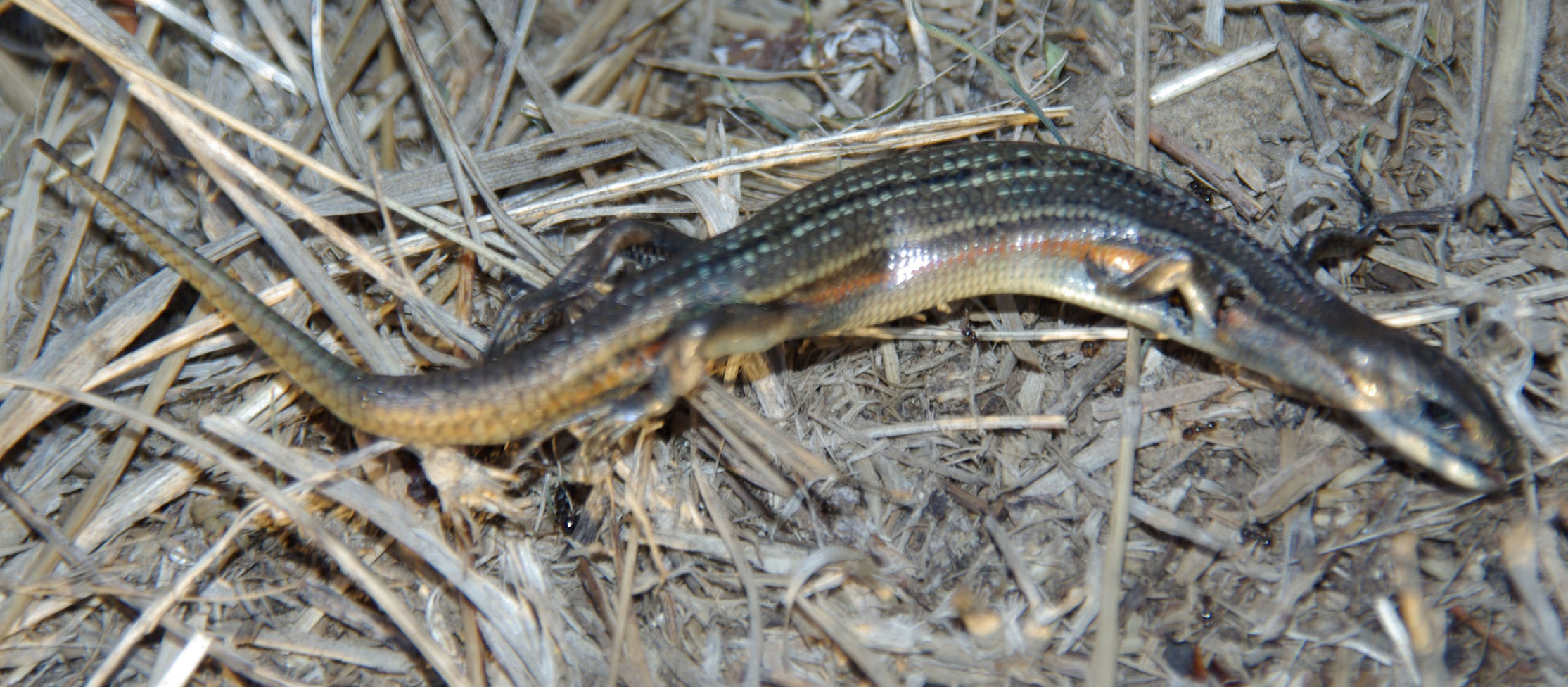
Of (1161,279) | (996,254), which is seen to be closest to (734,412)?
(996,254)

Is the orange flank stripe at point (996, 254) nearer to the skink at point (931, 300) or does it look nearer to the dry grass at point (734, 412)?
the skink at point (931, 300)

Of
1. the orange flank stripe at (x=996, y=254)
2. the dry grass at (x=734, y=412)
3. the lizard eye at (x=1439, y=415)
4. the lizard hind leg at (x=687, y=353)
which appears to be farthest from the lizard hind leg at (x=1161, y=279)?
the lizard hind leg at (x=687, y=353)

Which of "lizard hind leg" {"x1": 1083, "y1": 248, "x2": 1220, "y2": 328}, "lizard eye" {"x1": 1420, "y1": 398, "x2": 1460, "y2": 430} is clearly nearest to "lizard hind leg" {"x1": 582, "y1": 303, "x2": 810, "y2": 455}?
"lizard hind leg" {"x1": 1083, "y1": 248, "x2": 1220, "y2": 328}

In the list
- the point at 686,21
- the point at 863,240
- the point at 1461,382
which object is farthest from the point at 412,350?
the point at 1461,382

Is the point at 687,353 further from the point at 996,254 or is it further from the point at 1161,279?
the point at 1161,279

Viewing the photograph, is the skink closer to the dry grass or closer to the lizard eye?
the lizard eye

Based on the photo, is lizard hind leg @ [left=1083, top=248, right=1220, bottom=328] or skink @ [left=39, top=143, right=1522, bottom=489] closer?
skink @ [left=39, top=143, right=1522, bottom=489]

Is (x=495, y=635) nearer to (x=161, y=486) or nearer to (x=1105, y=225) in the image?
(x=161, y=486)
